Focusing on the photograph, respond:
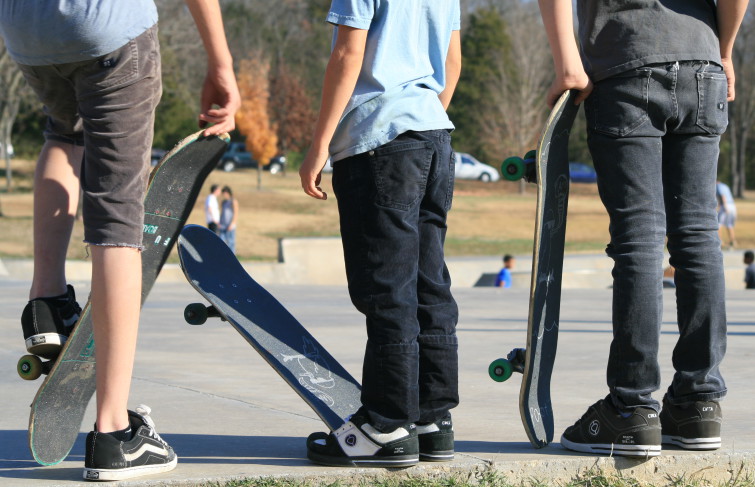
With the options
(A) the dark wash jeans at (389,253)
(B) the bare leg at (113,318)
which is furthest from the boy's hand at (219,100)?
(B) the bare leg at (113,318)

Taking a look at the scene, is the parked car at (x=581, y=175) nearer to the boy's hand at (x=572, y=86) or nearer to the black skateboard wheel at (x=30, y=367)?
the boy's hand at (x=572, y=86)

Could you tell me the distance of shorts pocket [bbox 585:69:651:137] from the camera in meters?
3.31

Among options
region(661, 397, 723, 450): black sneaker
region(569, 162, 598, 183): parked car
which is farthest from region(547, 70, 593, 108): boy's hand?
region(569, 162, 598, 183): parked car

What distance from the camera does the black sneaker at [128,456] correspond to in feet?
9.72

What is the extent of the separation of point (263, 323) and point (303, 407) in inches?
35.1

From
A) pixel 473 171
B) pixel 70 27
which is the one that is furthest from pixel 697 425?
pixel 473 171

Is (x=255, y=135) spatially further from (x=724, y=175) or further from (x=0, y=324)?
(x=0, y=324)

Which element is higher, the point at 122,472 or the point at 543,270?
the point at 543,270

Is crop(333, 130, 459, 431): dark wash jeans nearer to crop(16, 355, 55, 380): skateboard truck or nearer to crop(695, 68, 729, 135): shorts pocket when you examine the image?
crop(695, 68, 729, 135): shorts pocket

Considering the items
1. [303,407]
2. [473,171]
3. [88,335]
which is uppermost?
[88,335]

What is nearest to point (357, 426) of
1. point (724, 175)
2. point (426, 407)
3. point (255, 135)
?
point (426, 407)

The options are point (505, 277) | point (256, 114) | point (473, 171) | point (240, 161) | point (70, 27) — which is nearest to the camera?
point (70, 27)

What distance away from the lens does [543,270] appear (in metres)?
3.37

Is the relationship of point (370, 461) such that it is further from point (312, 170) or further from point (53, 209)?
point (53, 209)
